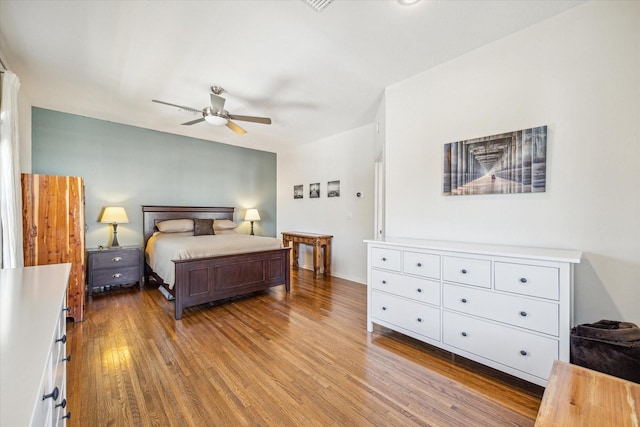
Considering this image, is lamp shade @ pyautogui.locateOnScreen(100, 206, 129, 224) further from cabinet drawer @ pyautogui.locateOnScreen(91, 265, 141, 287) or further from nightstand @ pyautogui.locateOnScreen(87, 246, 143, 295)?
cabinet drawer @ pyautogui.locateOnScreen(91, 265, 141, 287)

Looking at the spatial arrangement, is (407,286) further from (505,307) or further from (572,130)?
(572,130)

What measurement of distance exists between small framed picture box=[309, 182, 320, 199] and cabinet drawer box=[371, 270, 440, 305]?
2.88 m

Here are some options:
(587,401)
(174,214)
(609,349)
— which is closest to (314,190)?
(174,214)

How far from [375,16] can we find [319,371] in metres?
2.75

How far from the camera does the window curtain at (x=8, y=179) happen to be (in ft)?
7.37

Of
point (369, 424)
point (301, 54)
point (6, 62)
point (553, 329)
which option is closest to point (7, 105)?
point (6, 62)

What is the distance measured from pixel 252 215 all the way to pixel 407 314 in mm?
4059

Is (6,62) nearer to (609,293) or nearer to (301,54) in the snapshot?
(301,54)

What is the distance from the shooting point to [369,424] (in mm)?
1510

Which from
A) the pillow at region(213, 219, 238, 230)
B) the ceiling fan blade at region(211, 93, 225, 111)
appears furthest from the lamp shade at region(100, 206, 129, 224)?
the ceiling fan blade at region(211, 93, 225, 111)

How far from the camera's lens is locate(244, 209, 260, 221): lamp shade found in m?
5.59

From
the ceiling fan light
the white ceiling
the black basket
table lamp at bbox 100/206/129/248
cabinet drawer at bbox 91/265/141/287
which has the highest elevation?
the white ceiling

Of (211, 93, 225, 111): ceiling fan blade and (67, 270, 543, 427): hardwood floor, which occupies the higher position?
(211, 93, 225, 111): ceiling fan blade

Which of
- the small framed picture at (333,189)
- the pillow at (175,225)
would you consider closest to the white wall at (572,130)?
the small framed picture at (333,189)
